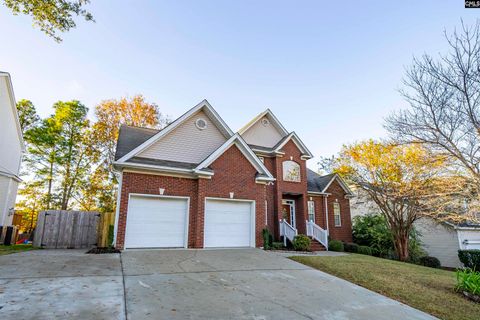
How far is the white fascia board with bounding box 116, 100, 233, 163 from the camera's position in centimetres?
1082

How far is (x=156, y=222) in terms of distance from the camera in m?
10.8

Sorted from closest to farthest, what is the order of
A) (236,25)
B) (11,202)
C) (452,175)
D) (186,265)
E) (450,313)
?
1. (450,313)
2. (186,265)
3. (452,175)
4. (236,25)
5. (11,202)

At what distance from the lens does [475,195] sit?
9984 millimetres

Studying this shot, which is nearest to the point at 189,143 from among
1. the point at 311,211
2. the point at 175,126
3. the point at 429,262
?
the point at 175,126

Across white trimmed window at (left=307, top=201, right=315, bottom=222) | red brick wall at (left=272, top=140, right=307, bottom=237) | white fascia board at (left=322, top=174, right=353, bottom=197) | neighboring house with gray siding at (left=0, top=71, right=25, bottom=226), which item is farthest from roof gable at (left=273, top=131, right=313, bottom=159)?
neighboring house with gray siding at (left=0, top=71, right=25, bottom=226)

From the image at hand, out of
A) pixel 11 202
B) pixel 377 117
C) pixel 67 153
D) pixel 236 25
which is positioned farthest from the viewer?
pixel 67 153

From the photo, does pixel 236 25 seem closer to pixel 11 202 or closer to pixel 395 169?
pixel 395 169

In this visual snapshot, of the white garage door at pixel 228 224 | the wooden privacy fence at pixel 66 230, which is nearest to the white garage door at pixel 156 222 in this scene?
the white garage door at pixel 228 224

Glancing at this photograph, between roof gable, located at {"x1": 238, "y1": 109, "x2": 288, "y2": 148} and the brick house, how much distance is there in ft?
11.3

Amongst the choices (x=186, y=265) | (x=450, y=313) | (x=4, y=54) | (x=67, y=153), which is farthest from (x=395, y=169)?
(x=67, y=153)

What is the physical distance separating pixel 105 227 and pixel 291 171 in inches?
453

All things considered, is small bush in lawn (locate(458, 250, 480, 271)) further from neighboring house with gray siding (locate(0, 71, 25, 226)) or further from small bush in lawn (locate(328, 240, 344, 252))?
neighboring house with gray siding (locate(0, 71, 25, 226))

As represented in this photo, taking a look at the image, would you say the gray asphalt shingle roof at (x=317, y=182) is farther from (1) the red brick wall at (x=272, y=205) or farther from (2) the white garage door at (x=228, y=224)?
(2) the white garage door at (x=228, y=224)

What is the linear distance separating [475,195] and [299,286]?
872 centimetres
